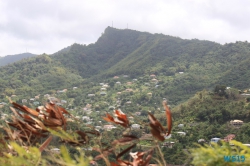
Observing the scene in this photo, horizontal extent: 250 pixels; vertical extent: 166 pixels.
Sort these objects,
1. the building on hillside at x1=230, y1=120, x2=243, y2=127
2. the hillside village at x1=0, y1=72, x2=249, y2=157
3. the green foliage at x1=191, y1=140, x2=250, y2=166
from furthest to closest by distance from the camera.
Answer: the hillside village at x1=0, y1=72, x2=249, y2=157 → the building on hillside at x1=230, y1=120, x2=243, y2=127 → the green foliage at x1=191, y1=140, x2=250, y2=166

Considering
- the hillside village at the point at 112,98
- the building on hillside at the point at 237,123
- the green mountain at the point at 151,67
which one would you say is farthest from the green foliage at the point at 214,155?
the green mountain at the point at 151,67

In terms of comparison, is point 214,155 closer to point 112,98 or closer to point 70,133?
point 70,133

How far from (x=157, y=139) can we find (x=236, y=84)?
119 ft

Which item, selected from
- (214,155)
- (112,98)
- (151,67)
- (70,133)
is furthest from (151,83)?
(214,155)

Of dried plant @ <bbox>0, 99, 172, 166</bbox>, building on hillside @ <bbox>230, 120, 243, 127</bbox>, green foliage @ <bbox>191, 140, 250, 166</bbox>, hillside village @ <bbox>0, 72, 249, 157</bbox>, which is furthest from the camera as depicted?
hillside village @ <bbox>0, 72, 249, 157</bbox>

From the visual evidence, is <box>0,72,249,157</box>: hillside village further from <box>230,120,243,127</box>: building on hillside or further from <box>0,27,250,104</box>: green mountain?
<box>230,120,243,127</box>: building on hillside

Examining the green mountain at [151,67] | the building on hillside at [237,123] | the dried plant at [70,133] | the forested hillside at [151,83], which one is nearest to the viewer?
the dried plant at [70,133]

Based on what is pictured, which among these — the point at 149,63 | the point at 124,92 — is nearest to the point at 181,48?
the point at 149,63

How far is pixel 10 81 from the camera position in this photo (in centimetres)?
4841

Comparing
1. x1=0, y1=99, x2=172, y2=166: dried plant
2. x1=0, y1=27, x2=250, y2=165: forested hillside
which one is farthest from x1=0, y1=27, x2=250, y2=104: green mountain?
x1=0, y1=99, x2=172, y2=166: dried plant

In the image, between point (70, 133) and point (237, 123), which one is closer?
point (70, 133)

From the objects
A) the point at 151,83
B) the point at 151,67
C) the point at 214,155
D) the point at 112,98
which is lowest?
the point at 112,98

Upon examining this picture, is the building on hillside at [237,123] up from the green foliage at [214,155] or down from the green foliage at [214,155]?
down

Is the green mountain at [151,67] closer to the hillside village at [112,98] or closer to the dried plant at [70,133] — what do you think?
the hillside village at [112,98]
